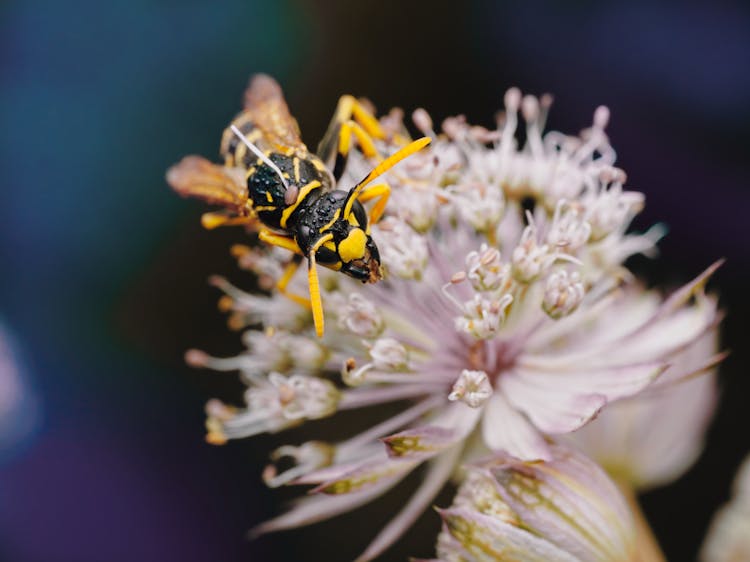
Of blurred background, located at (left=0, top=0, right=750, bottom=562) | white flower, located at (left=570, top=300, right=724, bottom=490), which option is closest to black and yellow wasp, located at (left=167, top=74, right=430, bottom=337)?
white flower, located at (left=570, top=300, right=724, bottom=490)

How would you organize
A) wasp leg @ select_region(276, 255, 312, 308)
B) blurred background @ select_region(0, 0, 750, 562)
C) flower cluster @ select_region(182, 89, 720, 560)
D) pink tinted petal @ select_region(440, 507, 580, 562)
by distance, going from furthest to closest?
blurred background @ select_region(0, 0, 750, 562) → wasp leg @ select_region(276, 255, 312, 308) → flower cluster @ select_region(182, 89, 720, 560) → pink tinted petal @ select_region(440, 507, 580, 562)

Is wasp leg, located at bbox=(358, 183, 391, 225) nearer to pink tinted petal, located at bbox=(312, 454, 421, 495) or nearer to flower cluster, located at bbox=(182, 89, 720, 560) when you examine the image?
flower cluster, located at bbox=(182, 89, 720, 560)

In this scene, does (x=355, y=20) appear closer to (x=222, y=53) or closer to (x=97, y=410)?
(x=222, y=53)

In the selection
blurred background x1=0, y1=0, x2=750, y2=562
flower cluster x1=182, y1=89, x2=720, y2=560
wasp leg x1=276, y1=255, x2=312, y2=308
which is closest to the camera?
flower cluster x1=182, y1=89, x2=720, y2=560

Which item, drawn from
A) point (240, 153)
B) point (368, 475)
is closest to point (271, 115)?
point (240, 153)

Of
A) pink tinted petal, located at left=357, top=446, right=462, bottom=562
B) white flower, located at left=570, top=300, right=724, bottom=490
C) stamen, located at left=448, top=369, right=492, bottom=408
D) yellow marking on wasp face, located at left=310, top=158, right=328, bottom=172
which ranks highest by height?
yellow marking on wasp face, located at left=310, top=158, right=328, bottom=172

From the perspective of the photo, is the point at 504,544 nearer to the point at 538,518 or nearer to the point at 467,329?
the point at 538,518
